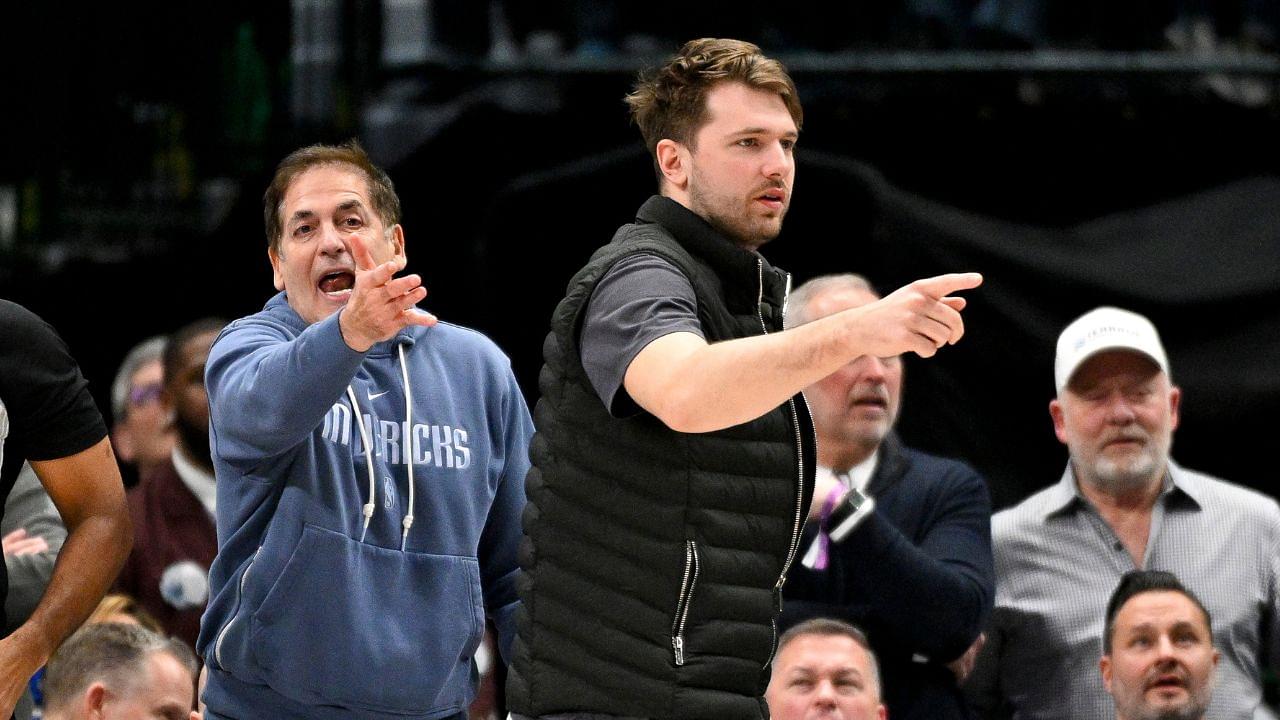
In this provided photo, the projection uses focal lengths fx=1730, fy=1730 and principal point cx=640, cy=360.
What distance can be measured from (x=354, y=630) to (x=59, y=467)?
0.56 m

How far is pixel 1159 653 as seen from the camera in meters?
3.52

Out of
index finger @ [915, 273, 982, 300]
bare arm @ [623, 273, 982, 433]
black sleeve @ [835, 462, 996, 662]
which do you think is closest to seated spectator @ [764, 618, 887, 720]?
black sleeve @ [835, 462, 996, 662]

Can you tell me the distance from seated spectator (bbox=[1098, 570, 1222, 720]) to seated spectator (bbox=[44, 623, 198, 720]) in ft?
6.10

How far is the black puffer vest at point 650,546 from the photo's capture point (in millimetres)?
2113

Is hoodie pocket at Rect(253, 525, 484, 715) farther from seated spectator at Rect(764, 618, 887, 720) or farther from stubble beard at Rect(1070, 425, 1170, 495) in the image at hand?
stubble beard at Rect(1070, 425, 1170, 495)

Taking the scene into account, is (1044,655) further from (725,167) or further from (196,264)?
(196,264)

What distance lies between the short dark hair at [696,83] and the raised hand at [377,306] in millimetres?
391

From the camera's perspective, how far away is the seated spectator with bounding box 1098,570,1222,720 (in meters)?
3.52

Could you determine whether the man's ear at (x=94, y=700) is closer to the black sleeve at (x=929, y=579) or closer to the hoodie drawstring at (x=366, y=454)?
the hoodie drawstring at (x=366, y=454)

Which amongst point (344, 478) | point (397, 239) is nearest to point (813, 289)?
point (397, 239)

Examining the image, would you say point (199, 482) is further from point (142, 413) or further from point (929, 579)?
point (929, 579)

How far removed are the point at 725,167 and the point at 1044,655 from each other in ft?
6.26

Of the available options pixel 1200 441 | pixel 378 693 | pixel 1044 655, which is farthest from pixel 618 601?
pixel 1200 441

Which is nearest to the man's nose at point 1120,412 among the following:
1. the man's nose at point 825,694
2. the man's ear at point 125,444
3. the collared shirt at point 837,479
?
the collared shirt at point 837,479
